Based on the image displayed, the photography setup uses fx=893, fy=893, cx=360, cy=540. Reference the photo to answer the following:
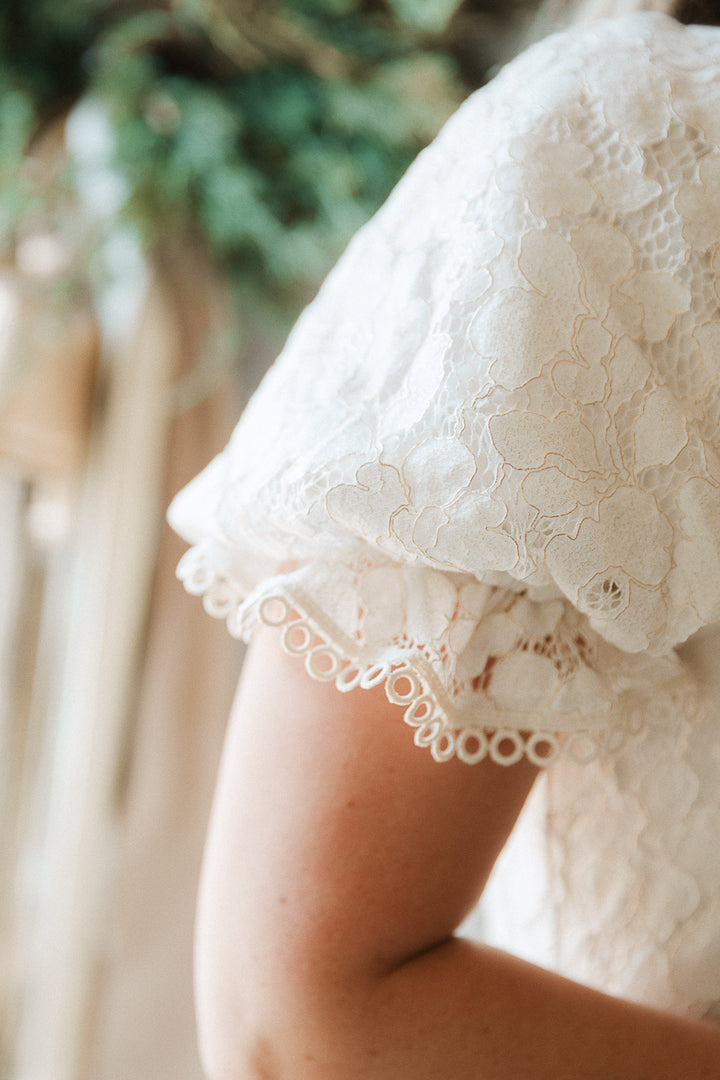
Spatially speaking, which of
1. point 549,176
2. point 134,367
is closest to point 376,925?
point 549,176

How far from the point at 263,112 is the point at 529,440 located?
72 centimetres

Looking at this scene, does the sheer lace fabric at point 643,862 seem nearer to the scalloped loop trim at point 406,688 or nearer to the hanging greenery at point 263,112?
the scalloped loop trim at point 406,688

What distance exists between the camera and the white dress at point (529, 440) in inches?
12.8

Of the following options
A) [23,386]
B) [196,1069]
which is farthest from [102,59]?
[196,1069]

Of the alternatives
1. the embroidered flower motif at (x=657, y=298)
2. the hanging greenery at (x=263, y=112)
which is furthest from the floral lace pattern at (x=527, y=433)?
the hanging greenery at (x=263, y=112)

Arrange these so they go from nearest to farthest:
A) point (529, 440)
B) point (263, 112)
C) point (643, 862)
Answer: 1. point (529, 440)
2. point (643, 862)
3. point (263, 112)

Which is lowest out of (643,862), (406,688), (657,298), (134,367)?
(643,862)

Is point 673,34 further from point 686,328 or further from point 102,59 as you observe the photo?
point 102,59

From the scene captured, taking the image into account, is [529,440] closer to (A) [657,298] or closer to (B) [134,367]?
(A) [657,298]

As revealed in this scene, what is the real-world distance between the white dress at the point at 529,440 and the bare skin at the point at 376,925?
2 centimetres

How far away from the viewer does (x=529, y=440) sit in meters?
0.32

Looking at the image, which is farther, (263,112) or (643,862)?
(263,112)

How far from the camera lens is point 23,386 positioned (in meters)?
0.92

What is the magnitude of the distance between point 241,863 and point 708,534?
23 centimetres
